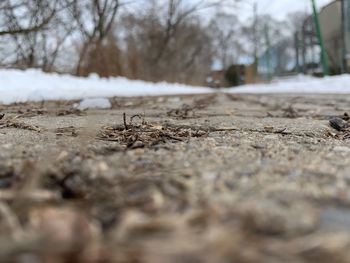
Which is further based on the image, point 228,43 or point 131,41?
point 228,43

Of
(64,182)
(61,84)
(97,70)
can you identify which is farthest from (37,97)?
(97,70)

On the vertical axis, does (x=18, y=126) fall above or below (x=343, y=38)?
below

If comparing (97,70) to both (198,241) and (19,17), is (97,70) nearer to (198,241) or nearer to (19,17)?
(19,17)

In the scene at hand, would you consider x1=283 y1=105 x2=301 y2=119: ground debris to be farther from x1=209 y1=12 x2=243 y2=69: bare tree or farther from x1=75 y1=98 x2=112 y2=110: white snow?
x1=209 y1=12 x2=243 y2=69: bare tree

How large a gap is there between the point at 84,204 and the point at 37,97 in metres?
3.68

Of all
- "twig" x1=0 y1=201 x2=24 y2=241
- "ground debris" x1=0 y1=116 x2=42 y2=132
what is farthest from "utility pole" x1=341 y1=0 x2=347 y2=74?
"twig" x1=0 y1=201 x2=24 y2=241

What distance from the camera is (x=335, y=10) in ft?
51.0

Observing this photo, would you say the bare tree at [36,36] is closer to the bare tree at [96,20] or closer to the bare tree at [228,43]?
the bare tree at [96,20]

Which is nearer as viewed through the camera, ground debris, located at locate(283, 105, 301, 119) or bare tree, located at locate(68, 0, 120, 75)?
ground debris, located at locate(283, 105, 301, 119)

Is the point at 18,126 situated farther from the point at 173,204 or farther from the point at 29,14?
the point at 29,14

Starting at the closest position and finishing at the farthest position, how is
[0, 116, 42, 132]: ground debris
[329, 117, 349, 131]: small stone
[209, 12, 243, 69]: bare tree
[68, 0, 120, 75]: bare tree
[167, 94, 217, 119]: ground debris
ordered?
[0, 116, 42, 132]: ground debris, [329, 117, 349, 131]: small stone, [167, 94, 217, 119]: ground debris, [68, 0, 120, 75]: bare tree, [209, 12, 243, 69]: bare tree

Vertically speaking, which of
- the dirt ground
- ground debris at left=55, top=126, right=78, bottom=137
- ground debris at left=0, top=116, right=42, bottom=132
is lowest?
the dirt ground

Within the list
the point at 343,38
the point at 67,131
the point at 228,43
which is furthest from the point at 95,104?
the point at 228,43

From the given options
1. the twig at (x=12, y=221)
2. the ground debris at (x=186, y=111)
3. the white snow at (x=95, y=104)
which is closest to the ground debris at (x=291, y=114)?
the ground debris at (x=186, y=111)
